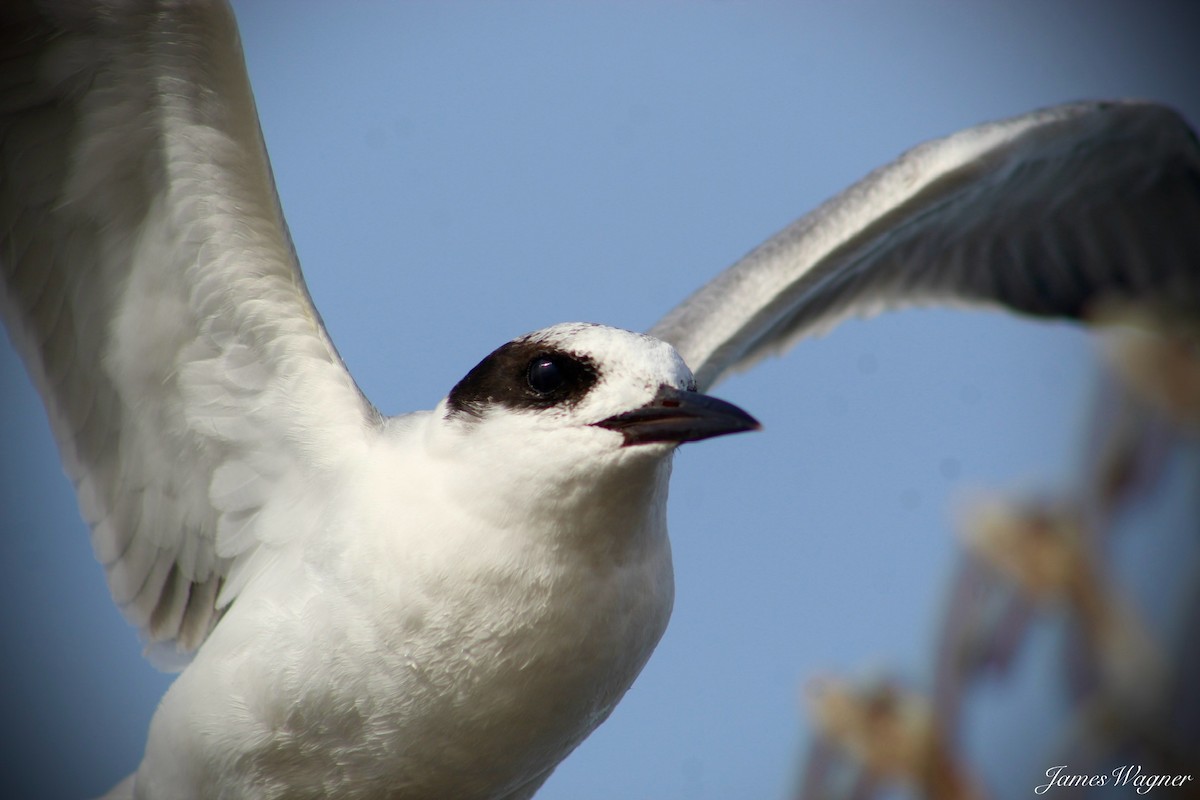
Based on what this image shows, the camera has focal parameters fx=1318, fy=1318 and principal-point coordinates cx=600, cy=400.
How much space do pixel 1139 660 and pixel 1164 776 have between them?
4.44ft

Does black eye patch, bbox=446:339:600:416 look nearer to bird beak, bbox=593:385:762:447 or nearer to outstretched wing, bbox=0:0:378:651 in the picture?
bird beak, bbox=593:385:762:447

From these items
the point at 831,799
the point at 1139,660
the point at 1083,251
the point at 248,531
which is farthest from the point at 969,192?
the point at 831,799

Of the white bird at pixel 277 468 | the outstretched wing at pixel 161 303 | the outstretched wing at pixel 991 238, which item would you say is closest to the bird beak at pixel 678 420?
the white bird at pixel 277 468

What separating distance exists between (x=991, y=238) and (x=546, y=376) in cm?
208

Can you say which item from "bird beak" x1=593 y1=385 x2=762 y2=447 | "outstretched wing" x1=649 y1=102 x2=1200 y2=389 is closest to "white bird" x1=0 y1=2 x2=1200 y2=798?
"bird beak" x1=593 y1=385 x2=762 y2=447

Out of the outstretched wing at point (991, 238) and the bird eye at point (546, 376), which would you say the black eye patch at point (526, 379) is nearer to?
the bird eye at point (546, 376)

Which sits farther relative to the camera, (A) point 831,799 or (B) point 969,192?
(A) point 831,799

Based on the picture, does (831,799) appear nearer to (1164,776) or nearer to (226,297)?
(1164,776)

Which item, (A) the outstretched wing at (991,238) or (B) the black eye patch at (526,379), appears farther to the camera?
(A) the outstretched wing at (991,238)

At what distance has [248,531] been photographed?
2.52 meters

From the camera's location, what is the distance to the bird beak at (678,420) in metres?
1.88

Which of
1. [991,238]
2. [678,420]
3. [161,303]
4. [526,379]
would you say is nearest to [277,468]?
[161,303]

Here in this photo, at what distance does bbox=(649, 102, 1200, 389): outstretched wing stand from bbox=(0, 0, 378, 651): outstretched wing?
97 cm

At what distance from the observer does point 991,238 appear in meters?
3.68
